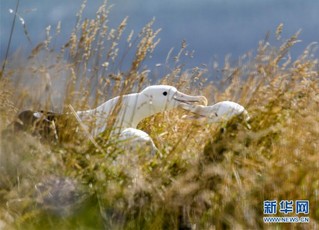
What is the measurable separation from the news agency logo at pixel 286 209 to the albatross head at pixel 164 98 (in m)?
1.69

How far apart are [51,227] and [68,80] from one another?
153 cm

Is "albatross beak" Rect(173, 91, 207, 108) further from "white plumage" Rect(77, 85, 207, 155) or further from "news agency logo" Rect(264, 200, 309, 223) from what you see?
"news agency logo" Rect(264, 200, 309, 223)

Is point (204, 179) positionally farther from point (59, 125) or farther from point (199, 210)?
point (59, 125)

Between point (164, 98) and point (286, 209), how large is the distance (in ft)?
5.98

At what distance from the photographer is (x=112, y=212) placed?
3.54 meters

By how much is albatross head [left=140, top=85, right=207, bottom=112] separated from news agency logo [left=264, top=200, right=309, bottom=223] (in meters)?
1.69

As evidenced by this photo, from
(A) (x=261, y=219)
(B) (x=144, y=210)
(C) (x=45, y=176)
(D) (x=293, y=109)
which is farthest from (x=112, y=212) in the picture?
(D) (x=293, y=109)

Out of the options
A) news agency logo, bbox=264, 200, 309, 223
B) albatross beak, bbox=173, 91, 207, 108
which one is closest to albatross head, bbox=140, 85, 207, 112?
albatross beak, bbox=173, 91, 207, 108

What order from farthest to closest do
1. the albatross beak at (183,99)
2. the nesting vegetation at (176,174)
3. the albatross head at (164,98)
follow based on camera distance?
the albatross beak at (183,99) → the albatross head at (164,98) → the nesting vegetation at (176,174)

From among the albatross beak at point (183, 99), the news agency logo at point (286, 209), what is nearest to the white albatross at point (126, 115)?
the albatross beak at point (183, 99)

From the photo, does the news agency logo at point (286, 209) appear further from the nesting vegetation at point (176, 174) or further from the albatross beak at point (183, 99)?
the albatross beak at point (183, 99)

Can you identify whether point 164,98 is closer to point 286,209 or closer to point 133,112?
point 133,112

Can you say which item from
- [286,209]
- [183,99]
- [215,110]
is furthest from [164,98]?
[286,209]

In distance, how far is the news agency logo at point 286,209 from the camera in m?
3.58
